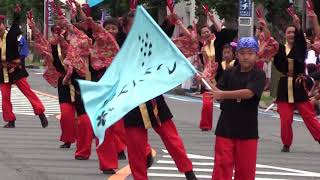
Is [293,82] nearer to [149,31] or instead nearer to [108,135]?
[108,135]

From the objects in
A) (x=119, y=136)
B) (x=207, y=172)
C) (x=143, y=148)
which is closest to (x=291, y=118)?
(x=207, y=172)

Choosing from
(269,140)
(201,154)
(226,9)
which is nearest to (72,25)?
(201,154)

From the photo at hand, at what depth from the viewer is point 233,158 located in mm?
8367

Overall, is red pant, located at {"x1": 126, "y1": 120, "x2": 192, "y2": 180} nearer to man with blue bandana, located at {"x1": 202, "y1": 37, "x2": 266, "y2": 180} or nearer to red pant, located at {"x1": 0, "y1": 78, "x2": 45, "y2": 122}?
man with blue bandana, located at {"x1": 202, "y1": 37, "x2": 266, "y2": 180}

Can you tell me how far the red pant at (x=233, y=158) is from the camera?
8305 millimetres

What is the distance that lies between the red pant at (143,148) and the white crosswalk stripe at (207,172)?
148 cm

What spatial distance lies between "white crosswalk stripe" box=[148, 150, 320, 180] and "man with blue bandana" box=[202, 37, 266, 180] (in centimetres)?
235

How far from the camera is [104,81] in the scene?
8.98 meters

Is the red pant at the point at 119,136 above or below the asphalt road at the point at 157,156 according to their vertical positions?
above

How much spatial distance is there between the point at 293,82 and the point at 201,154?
1.77 metres

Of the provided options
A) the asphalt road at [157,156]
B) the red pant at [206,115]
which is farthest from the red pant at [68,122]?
the red pant at [206,115]

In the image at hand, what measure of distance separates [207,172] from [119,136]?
1.39 m

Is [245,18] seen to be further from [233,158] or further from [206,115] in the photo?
[233,158]

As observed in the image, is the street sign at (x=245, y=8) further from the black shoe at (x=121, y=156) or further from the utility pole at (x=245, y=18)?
the black shoe at (x=121, y=156)
